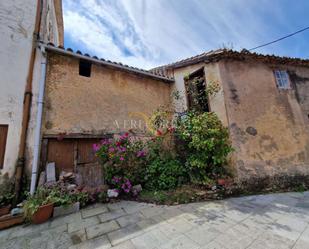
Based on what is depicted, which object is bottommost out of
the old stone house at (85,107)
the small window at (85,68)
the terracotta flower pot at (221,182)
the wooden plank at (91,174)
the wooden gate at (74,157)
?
the terracotta flower pot at (221,182)

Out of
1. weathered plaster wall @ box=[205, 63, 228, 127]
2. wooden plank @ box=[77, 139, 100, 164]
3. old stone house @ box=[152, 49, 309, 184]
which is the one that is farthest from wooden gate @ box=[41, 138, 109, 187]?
weathered plaster wall @ box=[205, 63, 228, 127]

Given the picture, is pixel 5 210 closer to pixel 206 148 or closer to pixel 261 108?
pixel 206 148

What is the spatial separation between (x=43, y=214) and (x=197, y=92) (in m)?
6.56

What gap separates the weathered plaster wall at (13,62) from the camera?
436cm

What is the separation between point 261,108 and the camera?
593 centimetres

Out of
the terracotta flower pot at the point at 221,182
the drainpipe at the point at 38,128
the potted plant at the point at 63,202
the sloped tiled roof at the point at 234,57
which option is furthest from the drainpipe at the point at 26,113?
the terracotta flower pot at the point at 221,182

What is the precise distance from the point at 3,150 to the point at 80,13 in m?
5.59

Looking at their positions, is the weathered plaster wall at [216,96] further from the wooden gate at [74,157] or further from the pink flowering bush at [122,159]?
the wooden gate at [74,157]

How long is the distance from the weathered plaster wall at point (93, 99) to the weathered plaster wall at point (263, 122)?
3.62m

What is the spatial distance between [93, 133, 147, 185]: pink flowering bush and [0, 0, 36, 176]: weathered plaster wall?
2343 mm

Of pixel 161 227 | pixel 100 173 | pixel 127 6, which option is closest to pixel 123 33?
pixel 127 6

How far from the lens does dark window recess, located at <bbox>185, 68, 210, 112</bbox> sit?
637 cm

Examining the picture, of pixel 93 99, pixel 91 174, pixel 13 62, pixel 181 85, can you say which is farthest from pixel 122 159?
pixel 181 85

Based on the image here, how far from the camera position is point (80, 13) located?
584cm
